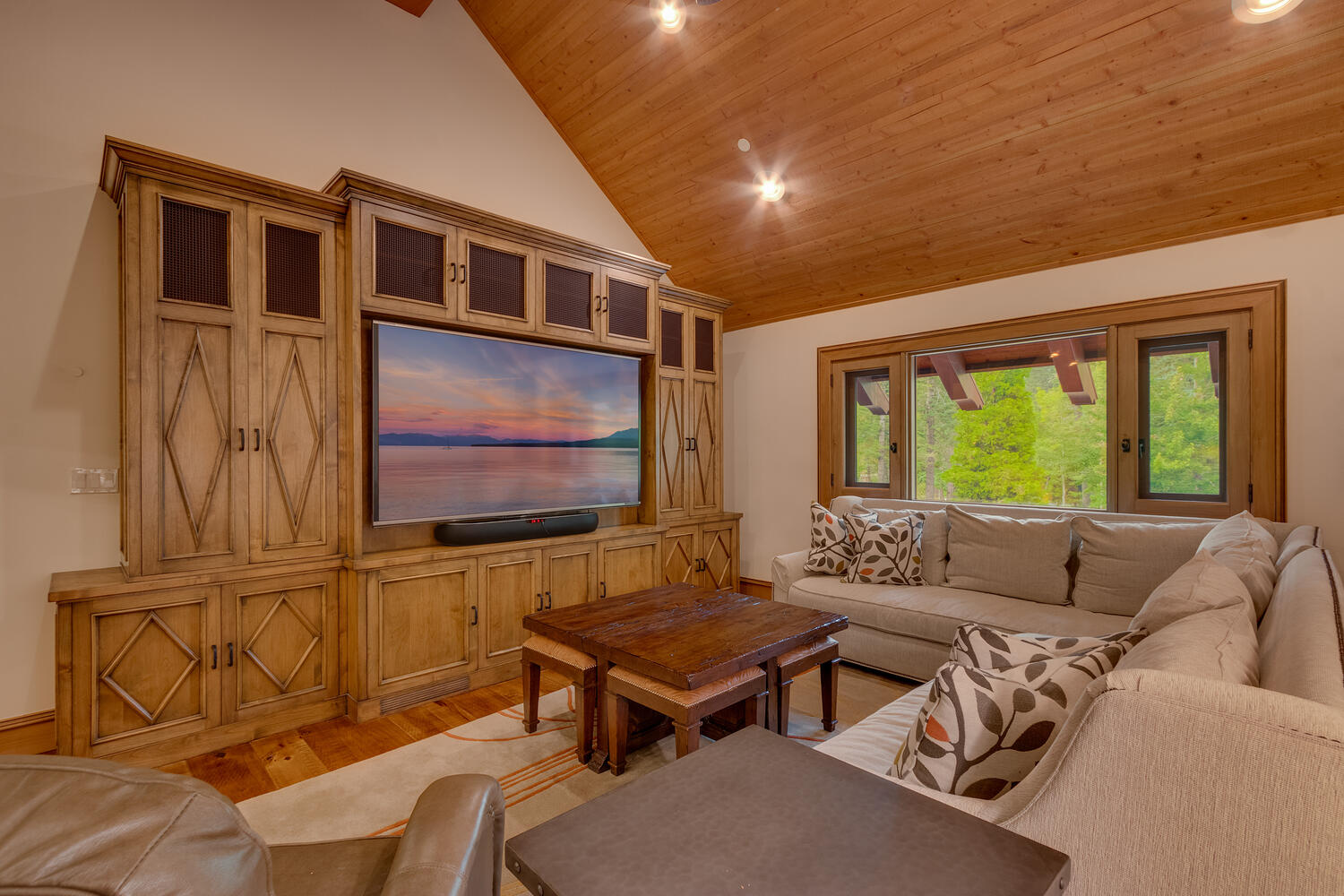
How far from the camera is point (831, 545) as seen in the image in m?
3.68

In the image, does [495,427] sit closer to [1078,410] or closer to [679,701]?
[679,701]

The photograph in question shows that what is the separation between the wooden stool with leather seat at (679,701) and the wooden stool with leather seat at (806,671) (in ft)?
0.37

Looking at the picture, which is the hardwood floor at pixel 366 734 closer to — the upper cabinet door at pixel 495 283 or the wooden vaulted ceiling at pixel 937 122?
the upper cabinet door at pixel 495 283

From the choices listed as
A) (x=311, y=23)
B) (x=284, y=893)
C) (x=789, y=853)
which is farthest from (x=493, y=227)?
(x=789, y=853)

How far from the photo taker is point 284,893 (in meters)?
0.89

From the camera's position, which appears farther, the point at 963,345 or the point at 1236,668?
the point at 963,345

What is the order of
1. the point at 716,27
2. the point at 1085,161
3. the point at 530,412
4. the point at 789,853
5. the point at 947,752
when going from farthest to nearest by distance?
the point at 530,412 < the point at 716,27 < the point at 1085,161 < the point at 947,752 < the point at 789,853

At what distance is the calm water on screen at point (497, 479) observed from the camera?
10.3 ft

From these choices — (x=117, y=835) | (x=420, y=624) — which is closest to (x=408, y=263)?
(x=420, y=624)

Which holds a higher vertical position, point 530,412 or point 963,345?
point 963,345

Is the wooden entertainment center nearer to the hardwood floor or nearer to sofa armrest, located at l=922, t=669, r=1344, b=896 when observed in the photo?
the hardwood floor

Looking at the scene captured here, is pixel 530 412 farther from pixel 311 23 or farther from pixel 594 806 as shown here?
pixel 594 806

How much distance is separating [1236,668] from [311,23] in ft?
15.7

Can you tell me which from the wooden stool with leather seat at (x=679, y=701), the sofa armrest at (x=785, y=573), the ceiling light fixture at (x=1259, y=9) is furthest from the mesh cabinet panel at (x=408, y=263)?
the ceiling light fixture at (x=1259, y=9)
